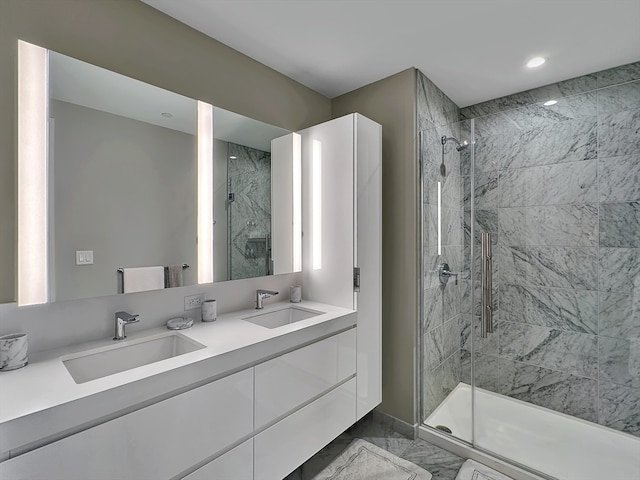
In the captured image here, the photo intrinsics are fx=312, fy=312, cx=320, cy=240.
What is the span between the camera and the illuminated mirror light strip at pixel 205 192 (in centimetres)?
175

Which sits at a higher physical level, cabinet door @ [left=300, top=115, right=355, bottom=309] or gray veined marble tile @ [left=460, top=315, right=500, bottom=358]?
cabinet door @ [left=300, top=115, right=355, bottom=309]

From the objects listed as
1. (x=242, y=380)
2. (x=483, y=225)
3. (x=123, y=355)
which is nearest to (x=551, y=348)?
(x=483, y=225)

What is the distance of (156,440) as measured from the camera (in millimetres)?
1091

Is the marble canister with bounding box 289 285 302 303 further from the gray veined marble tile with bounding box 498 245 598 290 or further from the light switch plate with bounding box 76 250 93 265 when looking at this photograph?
the gray veined marble tile with bounding box 498 245 598 290

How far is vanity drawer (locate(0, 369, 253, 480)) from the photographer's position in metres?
0.90

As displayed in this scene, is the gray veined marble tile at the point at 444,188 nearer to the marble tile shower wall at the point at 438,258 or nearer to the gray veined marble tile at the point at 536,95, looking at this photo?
the marble tile shower wall at the point at 438,258

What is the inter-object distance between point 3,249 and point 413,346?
7.19 feet

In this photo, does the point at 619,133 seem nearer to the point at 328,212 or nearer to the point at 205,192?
the point at 328,212

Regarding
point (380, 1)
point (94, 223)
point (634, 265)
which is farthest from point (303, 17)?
point (634, 265)

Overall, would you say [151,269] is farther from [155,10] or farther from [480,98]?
[480,98]

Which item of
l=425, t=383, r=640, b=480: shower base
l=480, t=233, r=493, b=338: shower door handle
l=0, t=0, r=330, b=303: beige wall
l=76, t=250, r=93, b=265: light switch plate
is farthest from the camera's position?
l=480, t=233, r=493, b=338: shower door handle

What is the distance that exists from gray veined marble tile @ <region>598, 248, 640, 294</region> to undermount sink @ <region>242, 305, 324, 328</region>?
Result: 6.09 feet

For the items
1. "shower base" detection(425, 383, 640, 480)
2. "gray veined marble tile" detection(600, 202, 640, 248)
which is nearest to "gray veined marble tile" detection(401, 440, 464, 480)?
"shower base" detection(425, 383, 640, 480)

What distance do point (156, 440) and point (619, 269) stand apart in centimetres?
267
